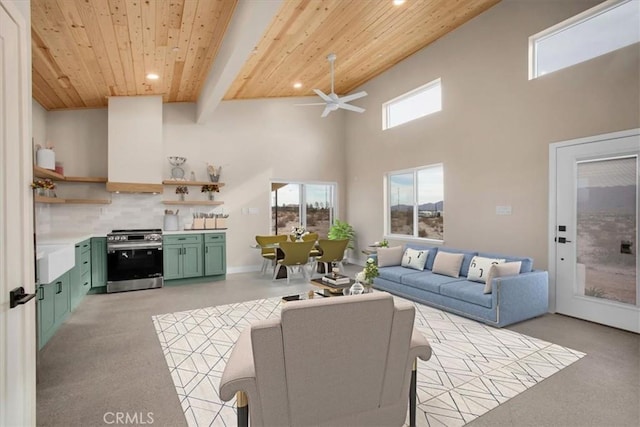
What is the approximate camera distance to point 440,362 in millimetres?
2914

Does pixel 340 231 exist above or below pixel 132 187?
below

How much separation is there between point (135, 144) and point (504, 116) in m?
6.03

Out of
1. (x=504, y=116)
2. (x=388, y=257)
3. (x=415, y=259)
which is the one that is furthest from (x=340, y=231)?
(x=504, y=116)

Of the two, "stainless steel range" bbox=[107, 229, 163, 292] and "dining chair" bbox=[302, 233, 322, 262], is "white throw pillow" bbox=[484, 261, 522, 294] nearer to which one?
"dining chair" bbox=[302, 233, 322, 262]

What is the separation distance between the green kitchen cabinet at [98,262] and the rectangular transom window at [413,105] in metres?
5.77

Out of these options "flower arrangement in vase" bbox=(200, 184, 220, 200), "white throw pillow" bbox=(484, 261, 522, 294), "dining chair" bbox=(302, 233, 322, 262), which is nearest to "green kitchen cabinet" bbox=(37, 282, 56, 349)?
"flower arrangement in vase" bbox=(200, 184, 220, 200)

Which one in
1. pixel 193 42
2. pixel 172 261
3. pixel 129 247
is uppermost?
pixel 193 42

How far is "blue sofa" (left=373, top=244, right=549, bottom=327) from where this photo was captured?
369 cm

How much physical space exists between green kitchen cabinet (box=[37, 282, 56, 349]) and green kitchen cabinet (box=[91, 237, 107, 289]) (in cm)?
214

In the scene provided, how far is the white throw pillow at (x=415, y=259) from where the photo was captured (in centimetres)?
522

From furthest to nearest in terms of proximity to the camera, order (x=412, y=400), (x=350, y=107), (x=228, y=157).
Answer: (x=228, y=157) → (x=350, y=107) → (x=412, y=400)

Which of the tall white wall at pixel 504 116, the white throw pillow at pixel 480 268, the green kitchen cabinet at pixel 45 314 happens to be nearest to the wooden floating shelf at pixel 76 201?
the green kitchen cabinet at pixel 45 314

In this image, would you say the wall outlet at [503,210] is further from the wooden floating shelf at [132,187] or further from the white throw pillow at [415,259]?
the wooden floating shelf at [132,187]

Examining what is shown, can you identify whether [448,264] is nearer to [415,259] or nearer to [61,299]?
[415,259]
